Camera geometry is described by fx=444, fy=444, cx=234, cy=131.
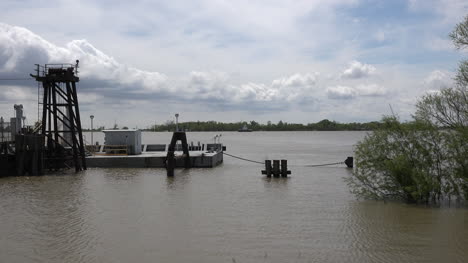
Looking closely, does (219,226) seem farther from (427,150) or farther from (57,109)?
(57,109)

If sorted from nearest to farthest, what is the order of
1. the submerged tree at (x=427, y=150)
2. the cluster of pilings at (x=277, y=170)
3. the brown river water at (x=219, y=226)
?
1. the brown river water at (x=219, y=226)
2. the submerged tree at (x=427, y=150)
3. the cluster of pilings at (x=277, y=170)

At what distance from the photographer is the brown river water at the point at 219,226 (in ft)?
38.2

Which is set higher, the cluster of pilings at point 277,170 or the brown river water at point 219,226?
the cluster of pilings at point 277,170

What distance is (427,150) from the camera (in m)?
16.9

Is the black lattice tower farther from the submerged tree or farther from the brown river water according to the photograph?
→ the submerged tree

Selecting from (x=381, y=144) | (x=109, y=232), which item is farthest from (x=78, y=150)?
(x=381, y=144)

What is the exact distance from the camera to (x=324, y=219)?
15797 mm

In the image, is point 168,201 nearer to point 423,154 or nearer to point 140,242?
point 140,242

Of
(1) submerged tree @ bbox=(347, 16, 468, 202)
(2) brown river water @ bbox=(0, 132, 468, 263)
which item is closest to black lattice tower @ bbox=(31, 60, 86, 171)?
(2) brown river water @ bbox=(0, 132, 468, 263)

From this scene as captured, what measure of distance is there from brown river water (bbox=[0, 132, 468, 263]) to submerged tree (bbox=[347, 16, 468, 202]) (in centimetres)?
85

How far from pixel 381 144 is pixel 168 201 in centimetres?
955

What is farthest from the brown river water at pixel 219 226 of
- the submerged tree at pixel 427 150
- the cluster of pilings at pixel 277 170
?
the cluster of pilings at pixel 277 170

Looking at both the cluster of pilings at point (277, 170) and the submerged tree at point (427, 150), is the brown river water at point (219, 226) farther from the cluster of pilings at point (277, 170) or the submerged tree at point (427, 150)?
the cluster of pilings at point (277, 170)

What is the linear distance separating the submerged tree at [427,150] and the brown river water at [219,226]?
0.85 meters
